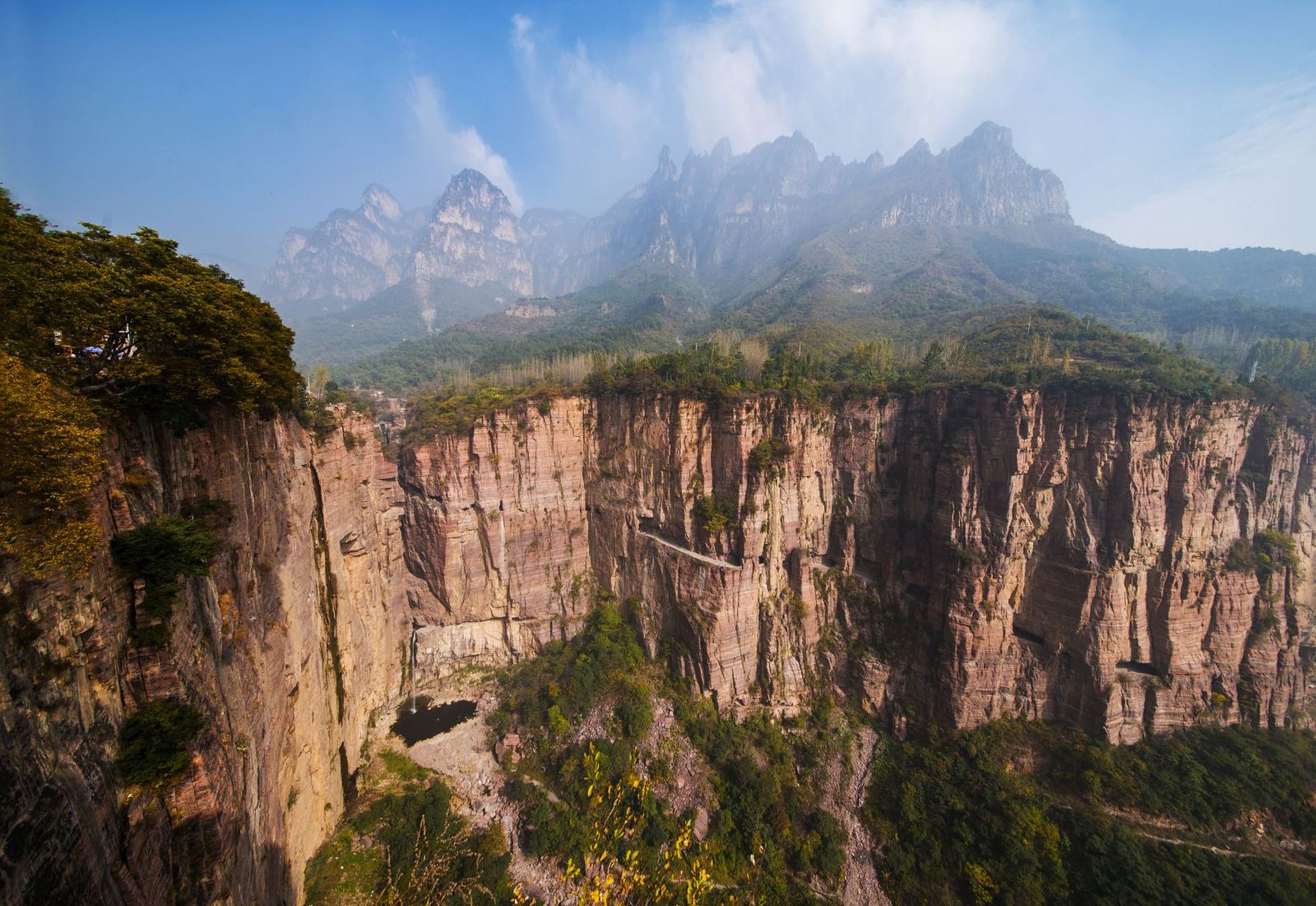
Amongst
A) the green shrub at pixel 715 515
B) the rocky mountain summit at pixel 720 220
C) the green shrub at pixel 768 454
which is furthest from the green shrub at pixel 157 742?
the rocky mountain summit at pixel 720 220

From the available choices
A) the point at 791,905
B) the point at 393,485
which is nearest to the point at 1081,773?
the point at 791,905

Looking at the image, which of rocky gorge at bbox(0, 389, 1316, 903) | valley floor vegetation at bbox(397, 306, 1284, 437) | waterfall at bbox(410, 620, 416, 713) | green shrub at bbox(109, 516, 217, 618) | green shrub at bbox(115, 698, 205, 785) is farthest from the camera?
waterfall at bbox(410, 620, 416, 713)

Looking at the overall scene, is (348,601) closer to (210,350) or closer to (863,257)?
(210,350)

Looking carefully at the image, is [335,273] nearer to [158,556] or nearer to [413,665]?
[413,665]

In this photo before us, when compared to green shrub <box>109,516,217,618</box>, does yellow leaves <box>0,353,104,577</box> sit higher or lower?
higher

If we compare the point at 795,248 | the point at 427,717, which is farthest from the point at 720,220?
the point at 427,717

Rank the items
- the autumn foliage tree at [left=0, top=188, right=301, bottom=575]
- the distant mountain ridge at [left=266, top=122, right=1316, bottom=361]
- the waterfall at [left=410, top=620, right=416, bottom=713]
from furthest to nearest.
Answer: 1. the distant mountain ridge at [left=266, top=122, right=1316, bottom=361]
2. the waterfall at [left=410, top=620, right=416, bottom=713]
3. the autumn foliage tree at [left=0, top=188, right=301, bottom=575]

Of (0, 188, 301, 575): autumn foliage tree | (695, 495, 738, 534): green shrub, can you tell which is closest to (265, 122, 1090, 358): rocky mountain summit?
(695, 495, 738, 534): green shrub

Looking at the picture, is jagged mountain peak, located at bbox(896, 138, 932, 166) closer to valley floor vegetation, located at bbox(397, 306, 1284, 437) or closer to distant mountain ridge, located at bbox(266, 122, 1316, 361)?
distant mountain ridge, located at bbox(266, 122, 1316, 361)
